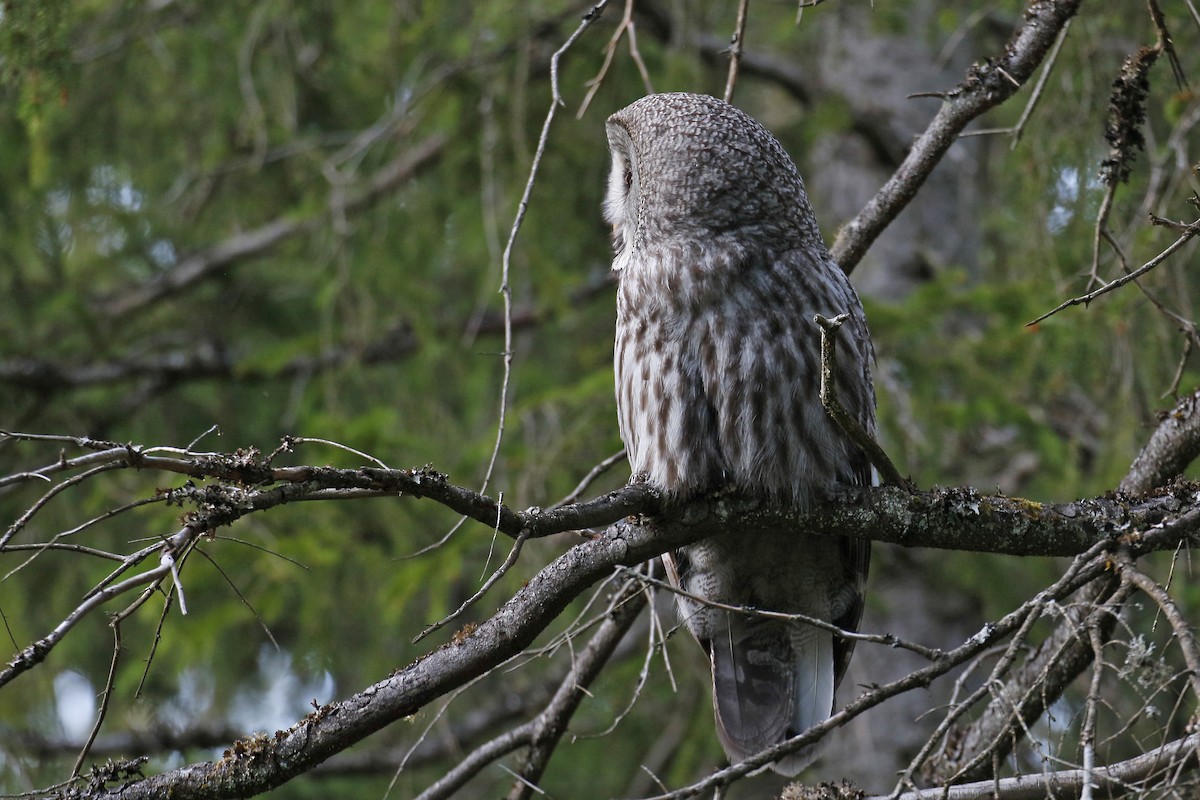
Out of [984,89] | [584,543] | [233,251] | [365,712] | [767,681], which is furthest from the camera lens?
[233,251]

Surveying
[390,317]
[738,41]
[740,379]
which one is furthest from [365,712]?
[390,317]

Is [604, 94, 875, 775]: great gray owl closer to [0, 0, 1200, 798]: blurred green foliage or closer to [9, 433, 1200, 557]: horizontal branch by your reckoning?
[9, 433, 1200, 557]: horizontal branch

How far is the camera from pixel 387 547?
222 inches

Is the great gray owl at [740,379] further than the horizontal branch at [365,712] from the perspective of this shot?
Yes

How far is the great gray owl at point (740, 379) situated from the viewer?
3.01 m

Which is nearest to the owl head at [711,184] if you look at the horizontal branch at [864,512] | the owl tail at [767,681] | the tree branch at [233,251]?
the horizontal branch at [864,512]

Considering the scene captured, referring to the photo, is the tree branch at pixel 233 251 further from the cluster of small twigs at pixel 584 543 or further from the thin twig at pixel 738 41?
the cluster of small twigs at pixel 584 543

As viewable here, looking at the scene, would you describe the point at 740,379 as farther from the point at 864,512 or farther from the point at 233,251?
the point at 233,251

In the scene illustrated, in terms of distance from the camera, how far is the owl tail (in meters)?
3.61

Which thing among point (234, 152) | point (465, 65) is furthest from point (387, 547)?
point (234, 152)

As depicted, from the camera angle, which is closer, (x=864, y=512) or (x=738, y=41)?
(x=864, y=512)

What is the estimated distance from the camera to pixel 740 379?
3.04m

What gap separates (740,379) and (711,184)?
1.79ft

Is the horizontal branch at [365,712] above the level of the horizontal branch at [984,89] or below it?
below
